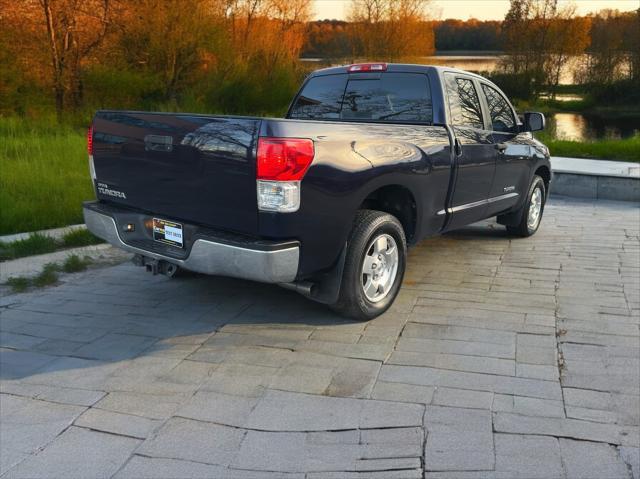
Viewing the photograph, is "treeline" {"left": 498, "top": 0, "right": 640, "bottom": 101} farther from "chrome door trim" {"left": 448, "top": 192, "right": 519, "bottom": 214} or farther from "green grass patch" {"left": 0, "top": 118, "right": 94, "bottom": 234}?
"chrome door trim" {"left": 448, "top": 192, "right": 519, "bottom": 214}

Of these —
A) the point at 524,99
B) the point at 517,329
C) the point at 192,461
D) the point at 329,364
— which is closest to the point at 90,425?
the point at 192,461

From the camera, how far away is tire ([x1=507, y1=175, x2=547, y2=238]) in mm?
7223

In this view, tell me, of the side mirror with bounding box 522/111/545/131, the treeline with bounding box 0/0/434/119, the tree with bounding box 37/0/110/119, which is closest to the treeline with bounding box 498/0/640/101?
the treeline with bounding box 0/0/434/119

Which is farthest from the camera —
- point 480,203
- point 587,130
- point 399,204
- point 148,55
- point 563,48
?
point 563,48

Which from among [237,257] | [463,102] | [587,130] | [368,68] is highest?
[368,68]

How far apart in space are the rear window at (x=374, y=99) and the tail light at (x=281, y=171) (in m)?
1.93

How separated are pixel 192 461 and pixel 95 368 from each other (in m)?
1.28

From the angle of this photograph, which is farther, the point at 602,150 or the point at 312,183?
the point at 602,150

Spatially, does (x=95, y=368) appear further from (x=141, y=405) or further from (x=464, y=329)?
(x=464, y=329)

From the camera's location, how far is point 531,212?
744 centimetres

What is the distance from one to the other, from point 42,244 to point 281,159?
420 cm

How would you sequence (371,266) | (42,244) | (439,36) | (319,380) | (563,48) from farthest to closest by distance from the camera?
(563,48) → (439,36) → (42,244) → (371,266) → (319,380)

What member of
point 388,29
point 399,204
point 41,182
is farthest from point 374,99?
point 388,29

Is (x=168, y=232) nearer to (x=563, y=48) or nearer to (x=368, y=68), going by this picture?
(x=368, y=68)
